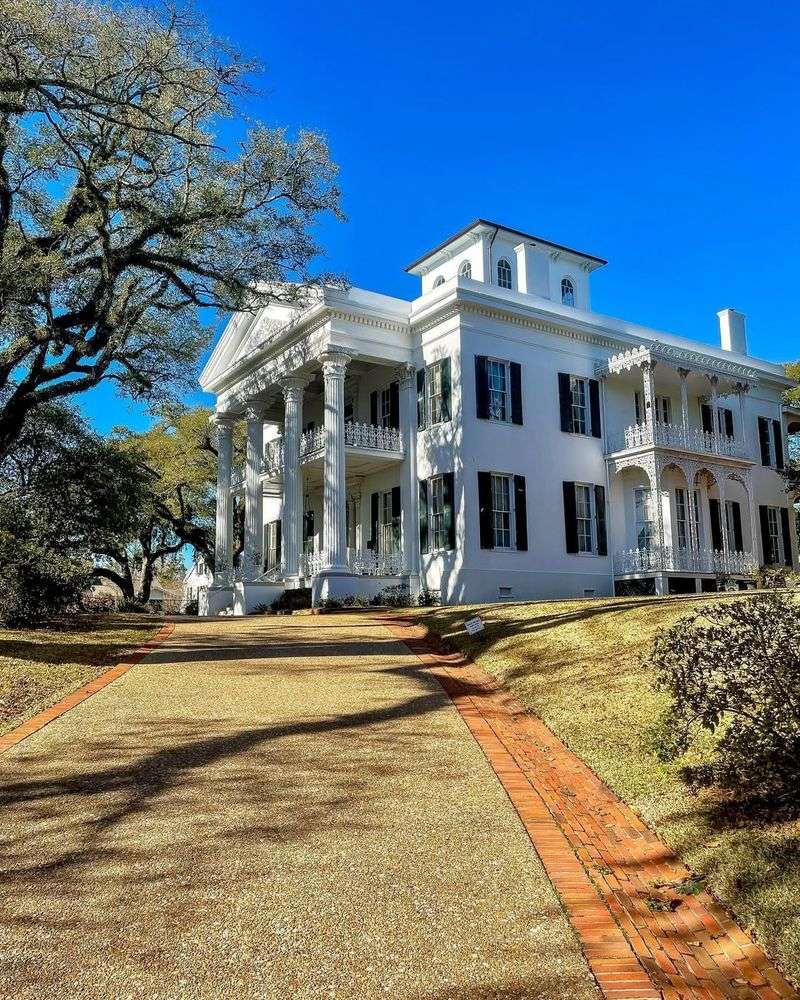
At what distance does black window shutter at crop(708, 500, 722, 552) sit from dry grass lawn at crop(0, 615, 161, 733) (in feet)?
53.9

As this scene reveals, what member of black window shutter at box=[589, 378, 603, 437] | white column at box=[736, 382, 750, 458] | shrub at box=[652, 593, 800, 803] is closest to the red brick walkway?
shrub at box=[652, 593, 800, 803]

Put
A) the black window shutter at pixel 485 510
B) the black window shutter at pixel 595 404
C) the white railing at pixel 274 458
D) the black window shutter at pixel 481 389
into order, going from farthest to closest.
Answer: the white railing at pixel 274 458, the black window shutter at pixel 595 404, the black window shutter at pixel 481 389, the black window shutter at pixel 485 510

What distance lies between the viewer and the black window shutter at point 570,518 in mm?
22375

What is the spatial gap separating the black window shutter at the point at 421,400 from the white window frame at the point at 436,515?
1714 millimetres

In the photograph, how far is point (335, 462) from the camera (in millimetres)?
21562

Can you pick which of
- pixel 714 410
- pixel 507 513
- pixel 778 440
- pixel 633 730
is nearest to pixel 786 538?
pixel 778 440

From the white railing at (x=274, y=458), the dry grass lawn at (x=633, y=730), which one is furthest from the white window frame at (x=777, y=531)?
the white railing at (x=274, y=458)

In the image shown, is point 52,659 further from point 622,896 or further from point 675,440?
point 675,440

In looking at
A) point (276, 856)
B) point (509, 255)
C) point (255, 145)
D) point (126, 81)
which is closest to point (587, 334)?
point (509, 255)

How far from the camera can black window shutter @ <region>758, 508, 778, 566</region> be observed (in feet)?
84.9

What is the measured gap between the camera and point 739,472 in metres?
24.2

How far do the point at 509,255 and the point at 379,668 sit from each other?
19.5 metres

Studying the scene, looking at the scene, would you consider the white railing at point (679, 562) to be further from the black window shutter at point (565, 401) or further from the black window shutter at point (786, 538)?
the black window shutter at point (565, 401)

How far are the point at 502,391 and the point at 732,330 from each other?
1221 centimetres
